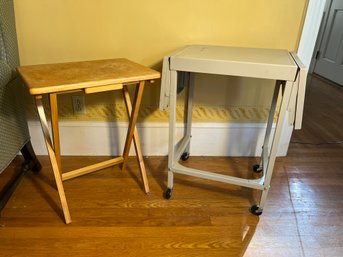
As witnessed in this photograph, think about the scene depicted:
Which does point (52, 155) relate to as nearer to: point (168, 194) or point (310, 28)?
point (168, 194)

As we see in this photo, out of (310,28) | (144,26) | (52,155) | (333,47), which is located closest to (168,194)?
(52,155)

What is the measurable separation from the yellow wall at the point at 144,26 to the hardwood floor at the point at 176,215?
0.64 m

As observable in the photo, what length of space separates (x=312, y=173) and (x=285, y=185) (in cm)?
24

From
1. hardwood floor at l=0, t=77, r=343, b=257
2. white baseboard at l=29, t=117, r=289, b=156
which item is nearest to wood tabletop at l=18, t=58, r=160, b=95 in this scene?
white baseboard at l=29, t=117, r=289, b=156

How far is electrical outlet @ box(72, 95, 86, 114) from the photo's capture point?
1493 mm

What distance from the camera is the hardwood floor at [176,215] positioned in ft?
3.47

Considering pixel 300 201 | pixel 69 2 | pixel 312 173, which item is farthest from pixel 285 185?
pixel 69 2

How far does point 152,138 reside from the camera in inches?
Result: 63.9

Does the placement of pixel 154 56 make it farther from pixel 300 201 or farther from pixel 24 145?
pixel 300 201

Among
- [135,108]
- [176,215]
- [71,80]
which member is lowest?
[176,215]

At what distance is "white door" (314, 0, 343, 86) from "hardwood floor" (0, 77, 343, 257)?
207cm

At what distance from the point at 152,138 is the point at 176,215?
0.55m

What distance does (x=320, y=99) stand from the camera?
272cm

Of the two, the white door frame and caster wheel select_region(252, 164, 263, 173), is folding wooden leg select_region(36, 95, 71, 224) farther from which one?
the white door frame
